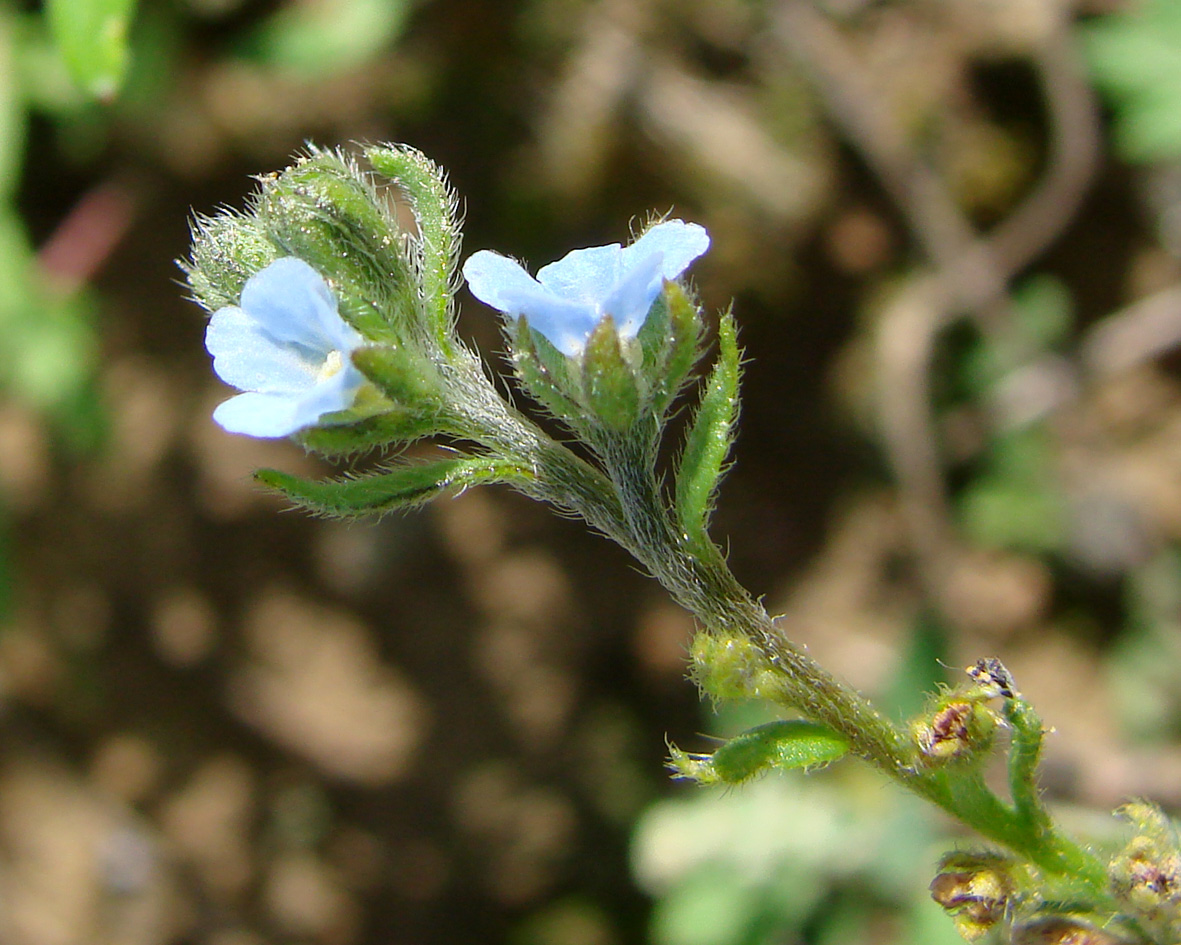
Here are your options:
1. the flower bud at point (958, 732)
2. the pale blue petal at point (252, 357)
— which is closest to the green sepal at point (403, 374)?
the pale blue petal at point (252, 357)

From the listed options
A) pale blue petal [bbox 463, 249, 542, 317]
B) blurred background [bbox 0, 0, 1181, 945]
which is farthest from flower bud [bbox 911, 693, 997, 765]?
blurred background [bbox 0, 0, 1181, 945]

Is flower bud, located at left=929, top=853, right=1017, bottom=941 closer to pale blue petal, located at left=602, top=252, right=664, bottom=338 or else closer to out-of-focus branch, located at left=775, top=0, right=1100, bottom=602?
pale blue petal, located at left=602, top=252, right=664, bottom=338

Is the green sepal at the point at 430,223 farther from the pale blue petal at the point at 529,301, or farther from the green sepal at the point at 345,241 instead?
the pale blue petal at the point at 529,301

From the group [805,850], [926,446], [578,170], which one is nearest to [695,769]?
[805,850]

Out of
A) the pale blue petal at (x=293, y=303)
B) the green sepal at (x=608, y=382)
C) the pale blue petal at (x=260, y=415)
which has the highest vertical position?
the green sepal at (x=608, y=382)

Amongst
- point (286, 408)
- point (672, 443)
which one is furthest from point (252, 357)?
point (672, 443)

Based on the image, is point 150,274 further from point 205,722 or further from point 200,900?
point 200,900
